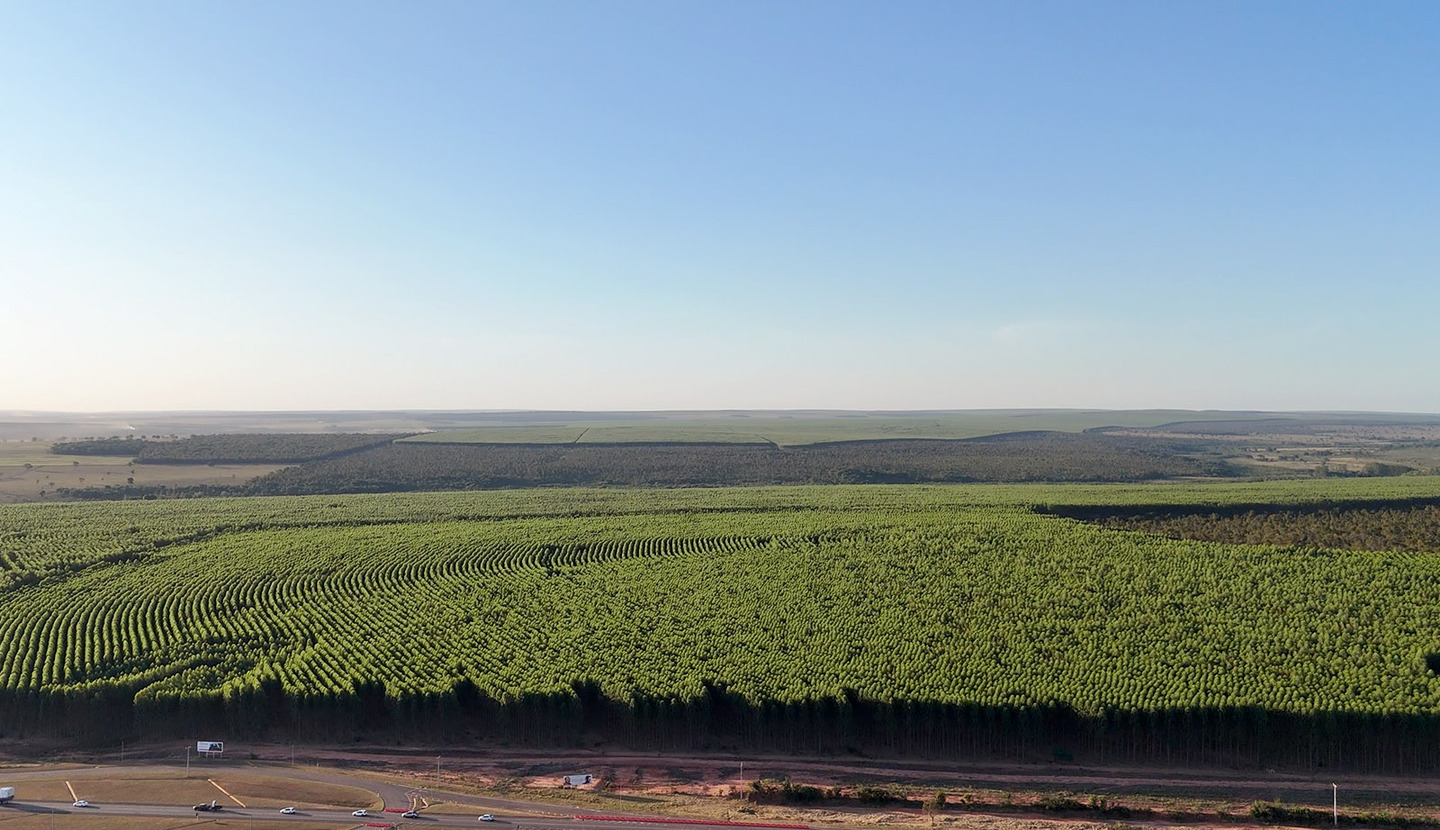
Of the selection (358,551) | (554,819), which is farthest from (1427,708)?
(358,551)

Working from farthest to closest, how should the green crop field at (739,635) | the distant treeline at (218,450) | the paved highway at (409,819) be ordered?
the distant treeline at (218,450) < the green crop field at (739,635) < the paved highway at (409,819)

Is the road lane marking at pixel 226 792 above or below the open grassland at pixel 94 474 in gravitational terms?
below

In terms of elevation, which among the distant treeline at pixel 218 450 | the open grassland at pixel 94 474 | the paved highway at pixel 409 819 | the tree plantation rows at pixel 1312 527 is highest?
the distant treeline at pixel 218 450

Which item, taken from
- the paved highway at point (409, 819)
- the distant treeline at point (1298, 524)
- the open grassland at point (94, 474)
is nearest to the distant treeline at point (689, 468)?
the open grassland at point (94, 474)

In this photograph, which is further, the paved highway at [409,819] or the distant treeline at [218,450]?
the distant treeline at [218,450]

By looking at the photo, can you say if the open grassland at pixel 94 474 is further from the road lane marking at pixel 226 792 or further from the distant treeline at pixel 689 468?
the road lane marking at pixel 226 792

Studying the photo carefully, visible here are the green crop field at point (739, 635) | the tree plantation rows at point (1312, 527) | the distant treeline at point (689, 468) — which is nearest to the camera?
the green crop field at point (739, 635)
